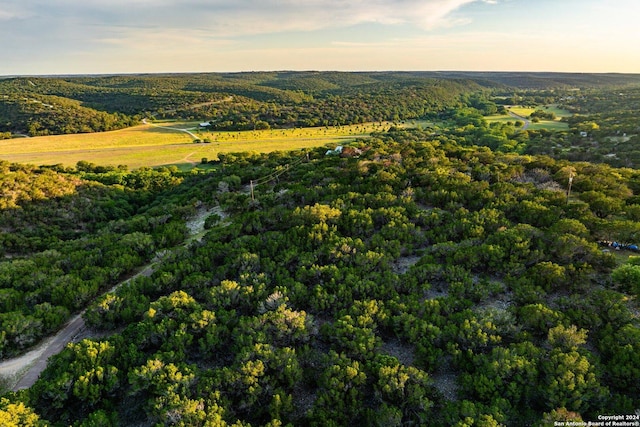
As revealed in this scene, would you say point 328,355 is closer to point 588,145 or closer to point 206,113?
point 588,145

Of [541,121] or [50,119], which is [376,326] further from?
[50,119]

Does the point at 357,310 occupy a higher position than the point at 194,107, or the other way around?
the point at 194,107

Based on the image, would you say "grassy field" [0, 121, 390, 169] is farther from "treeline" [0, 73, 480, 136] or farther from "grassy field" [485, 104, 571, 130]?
"grassy field" [485, 104, 571, 130]

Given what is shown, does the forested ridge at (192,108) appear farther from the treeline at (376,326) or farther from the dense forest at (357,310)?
the treeline at (376,326)

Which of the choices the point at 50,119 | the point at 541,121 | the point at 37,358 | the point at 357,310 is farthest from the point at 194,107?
the point at 357,310

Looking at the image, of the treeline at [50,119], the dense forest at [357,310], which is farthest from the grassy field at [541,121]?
the treeline at [50,119]

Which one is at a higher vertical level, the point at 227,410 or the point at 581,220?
the point at 581,220

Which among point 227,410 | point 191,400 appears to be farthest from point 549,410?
point 191,400
